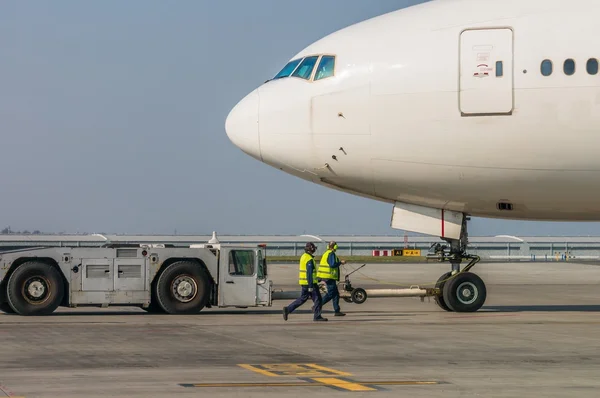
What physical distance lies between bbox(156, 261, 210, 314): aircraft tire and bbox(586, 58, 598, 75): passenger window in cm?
956

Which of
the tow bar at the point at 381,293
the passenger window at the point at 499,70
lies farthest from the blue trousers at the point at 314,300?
the passenger window at the point at 499,70

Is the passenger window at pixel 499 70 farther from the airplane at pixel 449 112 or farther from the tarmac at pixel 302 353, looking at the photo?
the tarmac at pixel 302 353

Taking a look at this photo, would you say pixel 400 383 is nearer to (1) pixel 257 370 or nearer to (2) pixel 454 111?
(1) pixel 257 370

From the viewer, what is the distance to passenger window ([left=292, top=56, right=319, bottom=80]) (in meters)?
23.2

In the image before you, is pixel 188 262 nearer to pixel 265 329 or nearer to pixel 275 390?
pixel 265 329

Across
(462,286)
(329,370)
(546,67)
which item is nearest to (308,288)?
(462,286)

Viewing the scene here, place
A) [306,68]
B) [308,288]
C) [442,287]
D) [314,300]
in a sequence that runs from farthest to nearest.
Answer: [442,287], [306,68], [308,288], [314,300]

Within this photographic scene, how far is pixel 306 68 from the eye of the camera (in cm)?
2334

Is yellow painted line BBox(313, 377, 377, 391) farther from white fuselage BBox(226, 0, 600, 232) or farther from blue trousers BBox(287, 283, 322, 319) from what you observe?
white fuselage BBox(226, 0, 600, 232)

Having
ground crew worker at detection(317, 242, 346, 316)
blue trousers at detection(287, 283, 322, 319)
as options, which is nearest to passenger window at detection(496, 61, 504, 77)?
ground crew worker at detection(317, 242, 346, 316)

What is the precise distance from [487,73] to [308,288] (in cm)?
584

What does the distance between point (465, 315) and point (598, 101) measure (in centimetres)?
568

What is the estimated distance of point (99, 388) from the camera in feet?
40.3

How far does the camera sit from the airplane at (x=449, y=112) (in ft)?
69.8
